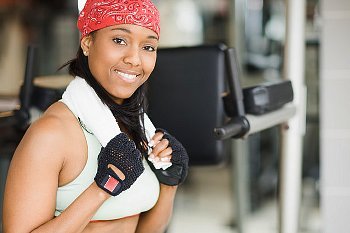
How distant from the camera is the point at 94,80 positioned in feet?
5.99

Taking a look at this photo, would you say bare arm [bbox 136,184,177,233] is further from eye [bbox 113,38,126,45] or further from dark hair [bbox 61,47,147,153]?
eye [bbox 113,38,126,45]

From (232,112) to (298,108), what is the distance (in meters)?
0.59

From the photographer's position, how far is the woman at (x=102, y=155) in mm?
1624

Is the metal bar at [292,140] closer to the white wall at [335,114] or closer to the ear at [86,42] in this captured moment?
the white wall at [335,114]

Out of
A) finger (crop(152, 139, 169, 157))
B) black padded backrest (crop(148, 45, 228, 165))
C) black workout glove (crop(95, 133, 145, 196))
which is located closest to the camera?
black workout glove (crop(95, 133, 145, 196))

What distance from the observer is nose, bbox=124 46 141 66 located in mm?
1771

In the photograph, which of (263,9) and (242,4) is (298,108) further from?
(263,9)

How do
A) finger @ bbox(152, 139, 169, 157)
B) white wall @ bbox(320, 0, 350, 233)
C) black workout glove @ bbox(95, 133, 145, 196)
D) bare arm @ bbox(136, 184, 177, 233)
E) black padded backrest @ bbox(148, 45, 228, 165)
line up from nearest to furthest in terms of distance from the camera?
black workout glove @ bbox(95, 133, 145, 196) < finger @ bbox(152, 139, 169, 157) < bare arm @ bbox(136, 184, 177, 233) < black padded backrest @ bbox(148, 45, 228, 165) < white wall @ bbox(320, 0, 350, 233)

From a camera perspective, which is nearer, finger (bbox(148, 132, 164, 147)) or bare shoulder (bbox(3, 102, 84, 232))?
bare shoulder (bbox(3, 102, 84, 232))

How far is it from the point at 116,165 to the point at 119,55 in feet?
1.02

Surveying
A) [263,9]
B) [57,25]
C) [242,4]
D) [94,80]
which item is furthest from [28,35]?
[94,80]

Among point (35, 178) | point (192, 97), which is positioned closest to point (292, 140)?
point (192, 97)

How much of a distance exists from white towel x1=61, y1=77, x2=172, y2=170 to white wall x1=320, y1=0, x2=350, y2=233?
178 cm

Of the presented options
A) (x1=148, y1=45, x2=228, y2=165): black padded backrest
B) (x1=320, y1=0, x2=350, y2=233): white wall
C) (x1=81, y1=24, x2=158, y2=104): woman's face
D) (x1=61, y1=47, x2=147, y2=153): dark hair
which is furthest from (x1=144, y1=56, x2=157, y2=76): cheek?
(x1=320, y1=0, x2=350, y2=233): white wall
